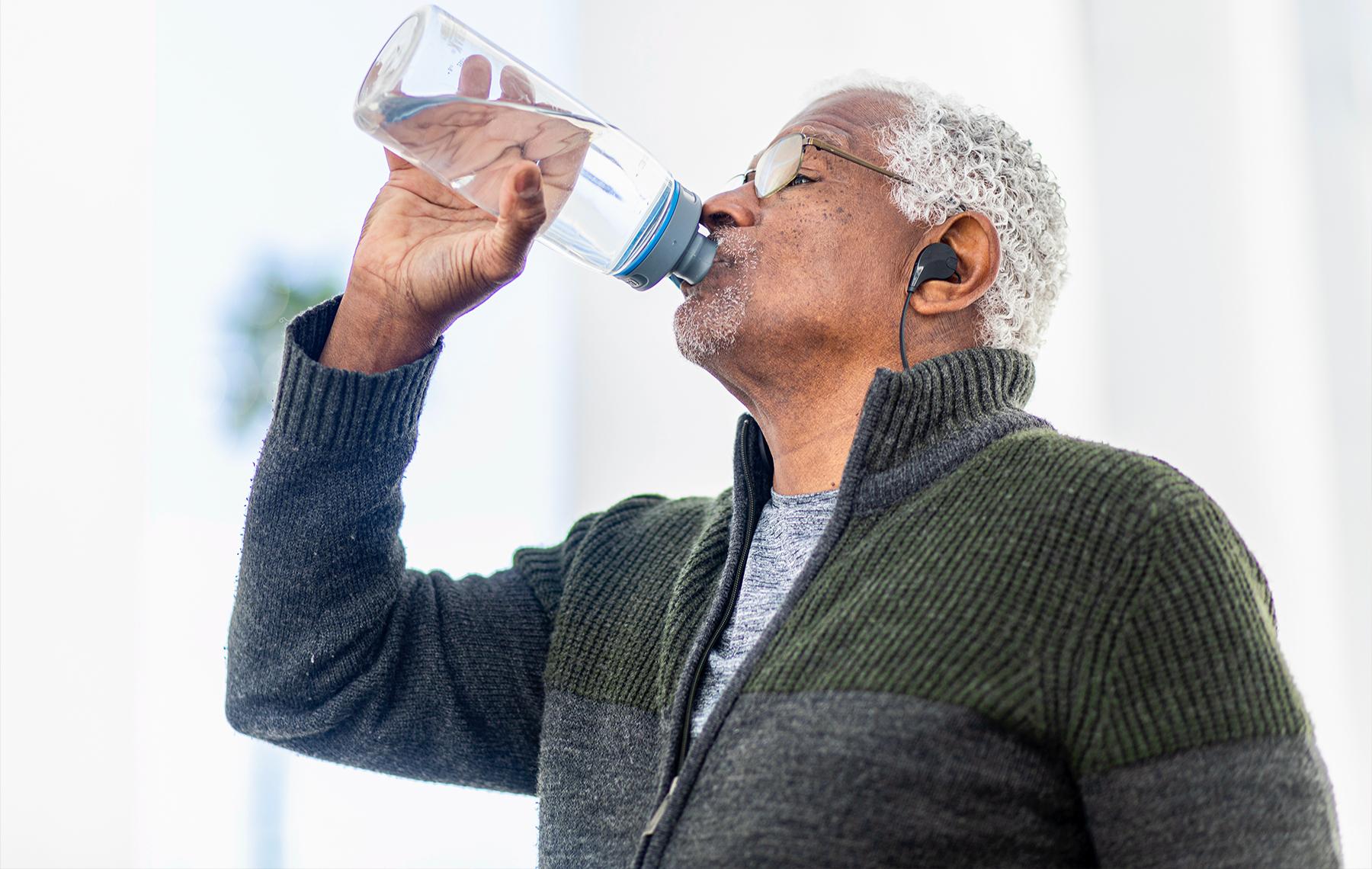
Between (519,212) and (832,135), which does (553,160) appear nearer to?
(519,212)

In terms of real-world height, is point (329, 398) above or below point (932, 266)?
below

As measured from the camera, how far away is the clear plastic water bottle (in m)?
0.99

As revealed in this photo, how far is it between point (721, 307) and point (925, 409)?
0.24 metres

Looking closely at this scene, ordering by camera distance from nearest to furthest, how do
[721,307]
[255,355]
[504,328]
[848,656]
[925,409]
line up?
[848,656] → [925,409] → [721,307] → [255,355] → [504,328]

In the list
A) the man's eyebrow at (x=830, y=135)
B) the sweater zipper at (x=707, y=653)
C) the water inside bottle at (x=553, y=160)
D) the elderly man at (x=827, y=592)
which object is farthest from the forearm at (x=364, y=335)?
the man's eyebrow at (x=830, y=135)

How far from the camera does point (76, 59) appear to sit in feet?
3.70

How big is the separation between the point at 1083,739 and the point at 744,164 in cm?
143

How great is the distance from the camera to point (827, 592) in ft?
3.09

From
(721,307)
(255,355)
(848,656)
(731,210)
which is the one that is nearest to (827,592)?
(848,656)

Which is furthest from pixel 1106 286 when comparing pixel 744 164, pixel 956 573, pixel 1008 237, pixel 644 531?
pixel 956 573

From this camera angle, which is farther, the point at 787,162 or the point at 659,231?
the point at 787,162

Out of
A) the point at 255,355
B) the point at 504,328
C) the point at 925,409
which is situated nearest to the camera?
the point at 925,409

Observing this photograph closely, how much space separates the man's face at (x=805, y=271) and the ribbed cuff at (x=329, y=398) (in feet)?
0.96

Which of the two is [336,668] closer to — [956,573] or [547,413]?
[956,573]
